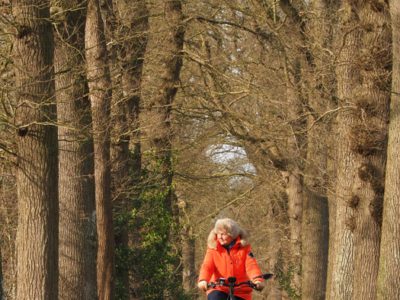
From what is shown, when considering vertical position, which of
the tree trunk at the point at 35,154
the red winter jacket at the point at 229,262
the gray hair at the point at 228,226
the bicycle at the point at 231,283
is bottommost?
the bicycle at the point at 231,283

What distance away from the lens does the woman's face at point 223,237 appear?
34.9ft

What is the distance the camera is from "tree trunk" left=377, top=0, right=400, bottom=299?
13.0 meters

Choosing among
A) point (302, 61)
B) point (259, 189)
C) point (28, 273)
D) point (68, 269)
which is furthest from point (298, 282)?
point (28, 273)

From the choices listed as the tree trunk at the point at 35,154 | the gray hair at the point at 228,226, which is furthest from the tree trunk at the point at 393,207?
the tree trunk at the point at 35,154

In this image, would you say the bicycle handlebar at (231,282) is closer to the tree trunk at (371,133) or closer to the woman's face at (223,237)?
the woman's face at (223,237)

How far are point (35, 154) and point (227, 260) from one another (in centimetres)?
365

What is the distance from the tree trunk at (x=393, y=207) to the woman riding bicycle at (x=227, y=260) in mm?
3071

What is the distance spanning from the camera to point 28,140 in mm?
12992

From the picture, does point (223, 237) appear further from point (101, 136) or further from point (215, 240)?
point (101, 136)

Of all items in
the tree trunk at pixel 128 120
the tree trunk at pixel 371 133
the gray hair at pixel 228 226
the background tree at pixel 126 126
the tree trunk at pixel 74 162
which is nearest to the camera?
the gray hair at pixel 228 226

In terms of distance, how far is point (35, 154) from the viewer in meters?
13.0

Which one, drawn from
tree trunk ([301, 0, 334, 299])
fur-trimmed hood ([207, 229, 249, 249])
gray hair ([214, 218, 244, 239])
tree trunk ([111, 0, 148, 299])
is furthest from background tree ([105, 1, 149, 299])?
gray hair ([214, 218, 244, 239])

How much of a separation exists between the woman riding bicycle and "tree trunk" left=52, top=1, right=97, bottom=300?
15.0 feet

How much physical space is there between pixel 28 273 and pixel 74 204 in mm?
3135
